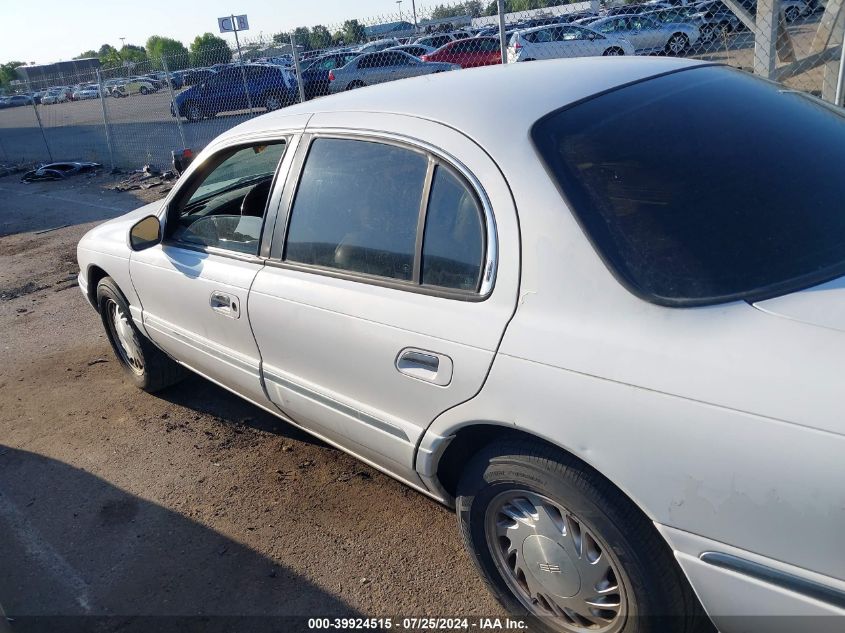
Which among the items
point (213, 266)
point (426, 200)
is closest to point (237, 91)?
point (213, 266)

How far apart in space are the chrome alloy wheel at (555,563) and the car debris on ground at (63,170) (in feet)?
49.2

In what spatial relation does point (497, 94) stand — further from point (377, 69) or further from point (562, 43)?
point (562, 43)

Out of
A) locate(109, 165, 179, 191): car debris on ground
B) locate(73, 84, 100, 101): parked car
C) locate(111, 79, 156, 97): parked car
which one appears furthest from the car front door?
locate(73, 84, 100, 101): parked car

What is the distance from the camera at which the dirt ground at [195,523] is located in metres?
2.78

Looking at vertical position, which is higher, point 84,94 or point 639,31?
point 84,94

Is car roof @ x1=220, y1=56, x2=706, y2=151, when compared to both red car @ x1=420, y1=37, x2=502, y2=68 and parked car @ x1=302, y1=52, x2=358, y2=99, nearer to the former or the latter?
red car @ x1=420, y1=37, x2=502, y2=68

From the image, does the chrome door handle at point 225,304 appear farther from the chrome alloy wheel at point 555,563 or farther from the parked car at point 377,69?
the parked car at point 377,69

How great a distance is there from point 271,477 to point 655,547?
2177 mm

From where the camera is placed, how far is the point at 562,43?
18.7m

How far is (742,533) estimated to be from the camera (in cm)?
167

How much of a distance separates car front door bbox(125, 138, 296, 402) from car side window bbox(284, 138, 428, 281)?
27 centimetres

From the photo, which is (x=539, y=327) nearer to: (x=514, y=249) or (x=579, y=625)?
(x=514, y=249)

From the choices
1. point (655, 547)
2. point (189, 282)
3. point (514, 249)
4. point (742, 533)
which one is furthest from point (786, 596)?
point (189, 282)

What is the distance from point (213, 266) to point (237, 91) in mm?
14444
